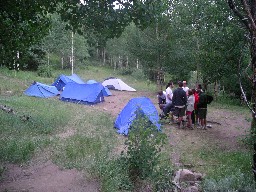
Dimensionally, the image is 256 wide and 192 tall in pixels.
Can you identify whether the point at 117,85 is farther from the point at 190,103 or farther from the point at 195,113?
the point at 190,103

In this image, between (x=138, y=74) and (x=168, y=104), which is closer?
(x=168, y=104)

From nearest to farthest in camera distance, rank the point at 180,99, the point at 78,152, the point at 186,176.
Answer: the point at 186,176 < the point at 78,152 < the point at 180,99

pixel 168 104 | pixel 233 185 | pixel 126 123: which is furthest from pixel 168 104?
pixel 233 185

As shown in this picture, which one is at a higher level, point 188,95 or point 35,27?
point 35,27

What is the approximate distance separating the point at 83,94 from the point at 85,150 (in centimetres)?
1128

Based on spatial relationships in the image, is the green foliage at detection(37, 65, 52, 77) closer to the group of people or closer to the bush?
the bush

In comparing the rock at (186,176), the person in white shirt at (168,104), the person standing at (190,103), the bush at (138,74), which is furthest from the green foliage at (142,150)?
the bush at (138,74)

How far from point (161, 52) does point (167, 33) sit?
61.5 inches

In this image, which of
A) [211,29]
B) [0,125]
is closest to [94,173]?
[0,125]

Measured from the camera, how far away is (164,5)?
520 centimetres

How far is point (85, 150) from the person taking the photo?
8.62 meters

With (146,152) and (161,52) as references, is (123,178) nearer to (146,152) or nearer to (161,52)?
(146,152)

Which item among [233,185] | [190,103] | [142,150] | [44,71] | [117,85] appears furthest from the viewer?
[44,71]

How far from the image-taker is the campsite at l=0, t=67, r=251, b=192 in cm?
641
